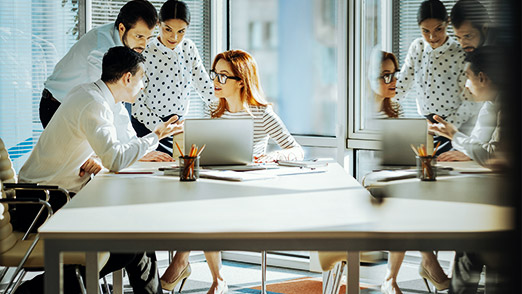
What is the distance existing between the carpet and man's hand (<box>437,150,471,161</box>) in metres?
2.94

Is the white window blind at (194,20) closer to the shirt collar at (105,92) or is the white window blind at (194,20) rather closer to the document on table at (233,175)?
the shirt collar at (105,92)

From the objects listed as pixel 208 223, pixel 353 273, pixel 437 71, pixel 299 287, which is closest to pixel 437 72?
pixel 437 71

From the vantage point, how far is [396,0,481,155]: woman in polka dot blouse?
260mm

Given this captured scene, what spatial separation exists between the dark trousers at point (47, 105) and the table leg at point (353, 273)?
232 centimetres

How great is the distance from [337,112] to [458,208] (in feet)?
11.0

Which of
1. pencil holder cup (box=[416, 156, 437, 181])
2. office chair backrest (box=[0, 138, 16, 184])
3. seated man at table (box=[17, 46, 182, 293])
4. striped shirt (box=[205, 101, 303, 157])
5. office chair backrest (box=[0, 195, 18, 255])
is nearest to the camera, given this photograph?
pencil holder cup (box=[416, 156, 437, 181])

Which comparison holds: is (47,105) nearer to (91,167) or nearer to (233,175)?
(91,167)

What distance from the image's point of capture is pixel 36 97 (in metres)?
3.59

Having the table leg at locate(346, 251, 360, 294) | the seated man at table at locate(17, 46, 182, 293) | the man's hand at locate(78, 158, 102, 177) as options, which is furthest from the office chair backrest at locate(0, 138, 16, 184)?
the table leg at locate(346, 251, 360, 294)

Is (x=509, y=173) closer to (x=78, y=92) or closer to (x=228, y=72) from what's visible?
(x=78, y=92)

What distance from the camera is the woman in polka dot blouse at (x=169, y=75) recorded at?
3.71 meters

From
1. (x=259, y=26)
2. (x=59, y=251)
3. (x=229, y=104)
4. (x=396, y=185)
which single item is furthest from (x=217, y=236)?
(x=259, y=26)

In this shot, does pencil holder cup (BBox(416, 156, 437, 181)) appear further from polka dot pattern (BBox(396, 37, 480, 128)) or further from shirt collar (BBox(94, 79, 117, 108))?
shirt collar (BBox(94, 79, 117, 108))

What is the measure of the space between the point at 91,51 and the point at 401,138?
325 cm
